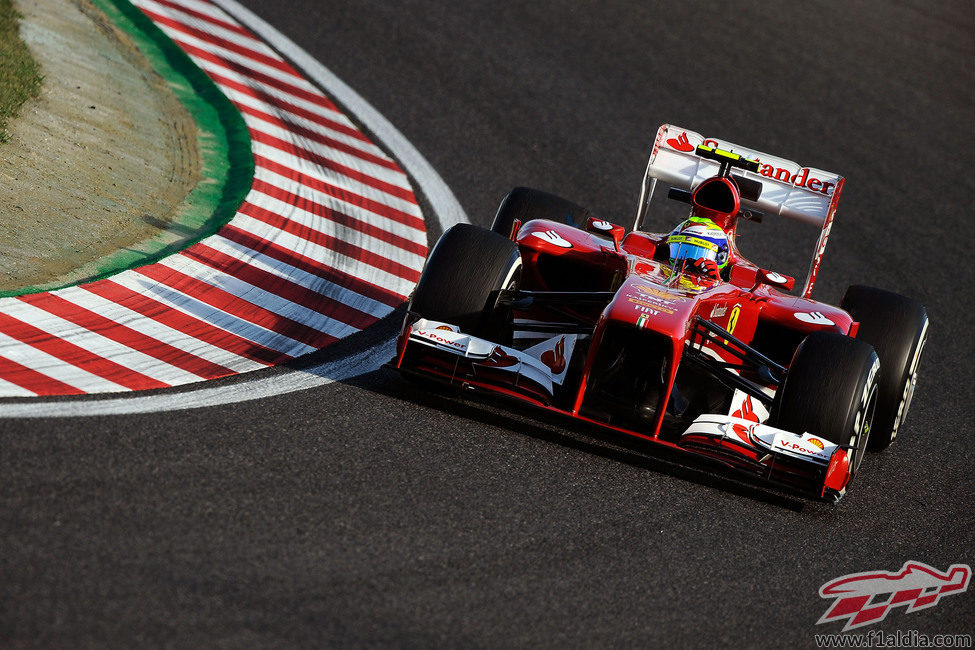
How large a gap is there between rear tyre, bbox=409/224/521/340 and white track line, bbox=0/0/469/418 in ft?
2.02

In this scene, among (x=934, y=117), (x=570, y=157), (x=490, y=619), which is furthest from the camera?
(x=934, y=117)

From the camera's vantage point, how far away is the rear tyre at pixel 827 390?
661 centimetres

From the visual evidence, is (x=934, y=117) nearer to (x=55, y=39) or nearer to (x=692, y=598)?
(x=55, y=39)

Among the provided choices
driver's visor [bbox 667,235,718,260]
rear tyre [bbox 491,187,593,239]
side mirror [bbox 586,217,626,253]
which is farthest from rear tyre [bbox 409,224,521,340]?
rear tyre [bbox 491,187,593,239]

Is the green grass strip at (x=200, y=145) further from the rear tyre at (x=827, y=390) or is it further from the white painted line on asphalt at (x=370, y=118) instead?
the rear tyre at (x=827, y=390)

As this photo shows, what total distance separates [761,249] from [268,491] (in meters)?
7.36

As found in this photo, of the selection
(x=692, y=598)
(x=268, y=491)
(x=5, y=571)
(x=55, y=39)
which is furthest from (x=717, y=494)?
(x=55, y=39)

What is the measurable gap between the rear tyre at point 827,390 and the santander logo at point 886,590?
28.1 inches

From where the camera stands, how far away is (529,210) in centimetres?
872

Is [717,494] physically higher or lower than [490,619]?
higher

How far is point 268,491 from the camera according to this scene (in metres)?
5.60

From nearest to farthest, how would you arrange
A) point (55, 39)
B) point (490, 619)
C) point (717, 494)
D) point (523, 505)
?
point (490, 619), point (523, 505), point (717, 494), point (55, 39)

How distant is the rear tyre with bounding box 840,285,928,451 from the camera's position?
306 inches

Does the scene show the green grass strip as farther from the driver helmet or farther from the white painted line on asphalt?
the driver helmet
